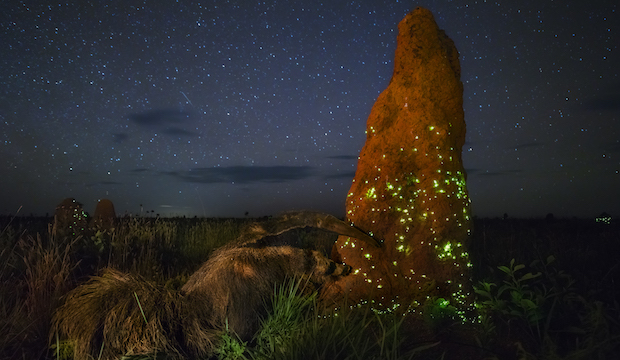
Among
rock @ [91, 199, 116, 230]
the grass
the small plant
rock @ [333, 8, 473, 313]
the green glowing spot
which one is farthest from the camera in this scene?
rock @ [91, 199, 116, 230]

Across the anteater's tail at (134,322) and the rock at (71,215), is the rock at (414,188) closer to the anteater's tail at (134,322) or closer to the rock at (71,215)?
the anteater's tail at (134,322)

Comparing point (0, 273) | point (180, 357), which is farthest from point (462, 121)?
point (0, 273)

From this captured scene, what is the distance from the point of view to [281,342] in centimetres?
395

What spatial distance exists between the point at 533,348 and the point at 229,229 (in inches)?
388

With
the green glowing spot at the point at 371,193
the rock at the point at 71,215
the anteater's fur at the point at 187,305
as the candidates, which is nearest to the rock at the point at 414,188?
the green glowing spot at the point at 371,193

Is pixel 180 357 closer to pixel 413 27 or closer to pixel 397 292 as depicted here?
pixel 397 292

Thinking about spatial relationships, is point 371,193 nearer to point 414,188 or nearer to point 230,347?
point 414,188

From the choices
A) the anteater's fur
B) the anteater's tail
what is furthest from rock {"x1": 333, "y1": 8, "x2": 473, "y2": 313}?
the anteater's tail

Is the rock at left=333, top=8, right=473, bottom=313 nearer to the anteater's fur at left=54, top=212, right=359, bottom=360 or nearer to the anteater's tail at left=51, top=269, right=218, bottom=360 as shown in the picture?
the anteater's fur at left=54, top=212, right=359, bottom=360

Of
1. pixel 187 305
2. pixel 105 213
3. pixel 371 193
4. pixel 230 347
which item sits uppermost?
pixel 371 193

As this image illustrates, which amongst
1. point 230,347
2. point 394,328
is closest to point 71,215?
point 230,347

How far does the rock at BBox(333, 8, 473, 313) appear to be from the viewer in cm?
514

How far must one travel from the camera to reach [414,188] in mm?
5352

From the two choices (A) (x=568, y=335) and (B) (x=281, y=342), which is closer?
(B) (x=281, y=342)
